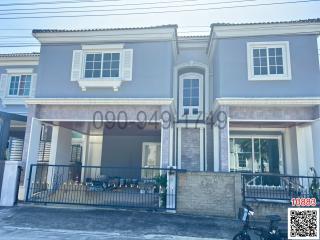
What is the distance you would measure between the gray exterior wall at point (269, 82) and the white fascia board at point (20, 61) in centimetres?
1081

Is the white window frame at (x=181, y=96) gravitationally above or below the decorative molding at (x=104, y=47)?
below

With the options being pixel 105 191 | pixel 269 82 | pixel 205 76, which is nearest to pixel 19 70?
pixel 105 191

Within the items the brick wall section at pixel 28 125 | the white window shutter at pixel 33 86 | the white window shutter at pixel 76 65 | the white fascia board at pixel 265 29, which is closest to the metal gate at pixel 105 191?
the brick wall section at pixel 28 125

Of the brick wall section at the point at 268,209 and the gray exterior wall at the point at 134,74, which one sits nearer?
the brick wall section at the point at 268,209

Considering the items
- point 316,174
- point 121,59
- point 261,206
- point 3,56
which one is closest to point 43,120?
point 121,59

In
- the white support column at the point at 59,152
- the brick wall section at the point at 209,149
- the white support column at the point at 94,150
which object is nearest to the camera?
the white support column at the point at 59,152

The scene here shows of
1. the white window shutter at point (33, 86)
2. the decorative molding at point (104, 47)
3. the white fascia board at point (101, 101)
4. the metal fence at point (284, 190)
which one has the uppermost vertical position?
the decorative molding at point (104, 47)

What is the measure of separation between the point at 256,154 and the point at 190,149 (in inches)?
132

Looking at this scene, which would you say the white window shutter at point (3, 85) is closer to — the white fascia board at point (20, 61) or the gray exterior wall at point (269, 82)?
the white fascia board at point (20, 61)

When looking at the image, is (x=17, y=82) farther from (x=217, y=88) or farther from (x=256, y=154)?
(x=256, y=154)

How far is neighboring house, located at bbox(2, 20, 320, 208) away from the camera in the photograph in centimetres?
899

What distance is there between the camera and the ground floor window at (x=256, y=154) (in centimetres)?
1138

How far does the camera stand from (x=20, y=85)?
13.4 metres

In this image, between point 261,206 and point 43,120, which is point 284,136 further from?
point 43,120
